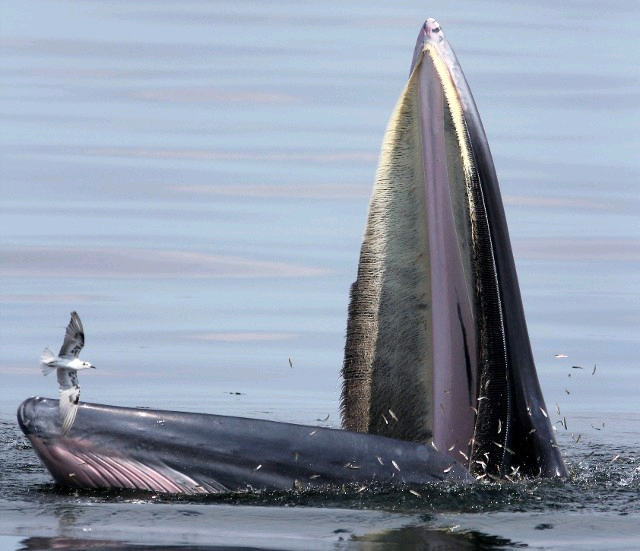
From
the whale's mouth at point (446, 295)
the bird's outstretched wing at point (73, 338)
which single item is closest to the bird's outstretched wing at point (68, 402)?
the bird's outstretched wing at point (73, 338)

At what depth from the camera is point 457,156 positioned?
1087 cm

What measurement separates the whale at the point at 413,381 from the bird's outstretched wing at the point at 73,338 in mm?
359

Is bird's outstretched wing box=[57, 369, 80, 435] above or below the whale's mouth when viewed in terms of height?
below

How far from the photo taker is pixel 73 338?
10.3m

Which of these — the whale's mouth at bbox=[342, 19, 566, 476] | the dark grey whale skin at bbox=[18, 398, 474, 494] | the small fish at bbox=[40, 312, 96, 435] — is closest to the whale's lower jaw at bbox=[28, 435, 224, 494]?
the dark grey whale skin at bbox=[18, 398, 474, 494]

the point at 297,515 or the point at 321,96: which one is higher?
the point at 321,96

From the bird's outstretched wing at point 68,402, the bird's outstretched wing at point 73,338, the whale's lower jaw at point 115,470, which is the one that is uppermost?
the bird's outstretched wing at point 73,338

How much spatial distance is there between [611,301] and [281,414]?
561cm

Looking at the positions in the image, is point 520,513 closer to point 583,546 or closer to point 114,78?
point 583,546

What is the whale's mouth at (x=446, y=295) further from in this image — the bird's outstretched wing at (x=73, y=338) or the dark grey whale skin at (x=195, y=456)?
the bird's outstretched wing at (x=73, y=338)

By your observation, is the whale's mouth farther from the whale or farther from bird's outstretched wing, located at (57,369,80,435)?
bird's outstretched wing, located at (57,369,80,435)

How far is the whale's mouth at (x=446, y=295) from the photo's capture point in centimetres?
1071

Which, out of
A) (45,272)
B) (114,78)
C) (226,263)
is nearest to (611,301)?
(226,263)

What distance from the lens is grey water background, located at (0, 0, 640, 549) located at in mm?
10141
